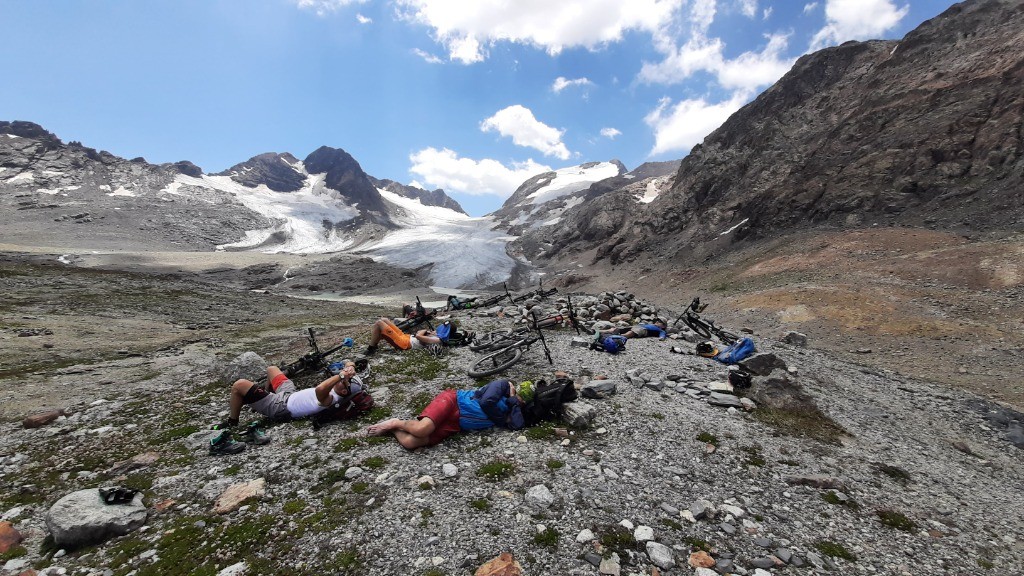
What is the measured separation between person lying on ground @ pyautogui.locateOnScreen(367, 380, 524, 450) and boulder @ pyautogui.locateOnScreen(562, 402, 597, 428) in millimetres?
1045

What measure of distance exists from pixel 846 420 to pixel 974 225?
34.0 metres

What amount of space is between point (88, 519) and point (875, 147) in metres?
64.9

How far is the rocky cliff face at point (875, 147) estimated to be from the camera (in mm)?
35406

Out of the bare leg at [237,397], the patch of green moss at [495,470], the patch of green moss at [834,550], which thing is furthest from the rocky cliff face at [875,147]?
the bare leg at [237,397]

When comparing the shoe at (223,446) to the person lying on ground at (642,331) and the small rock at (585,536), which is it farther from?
the person lying on ground at (642,331)

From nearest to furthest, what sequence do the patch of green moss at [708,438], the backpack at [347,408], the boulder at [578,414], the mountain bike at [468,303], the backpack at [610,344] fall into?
the patch of green moss at [708,438]
the boulder at [578,414]
the backpack at [347,408]
the backpack at [610,344]
the mountain bike at [468,303]

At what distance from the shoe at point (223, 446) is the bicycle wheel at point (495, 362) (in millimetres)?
6433

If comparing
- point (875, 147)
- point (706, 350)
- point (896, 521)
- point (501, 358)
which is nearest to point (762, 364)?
point (706, 350)

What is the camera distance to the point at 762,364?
12.6 metres

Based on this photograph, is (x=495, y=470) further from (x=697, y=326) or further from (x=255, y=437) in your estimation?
(x=697, y=326)

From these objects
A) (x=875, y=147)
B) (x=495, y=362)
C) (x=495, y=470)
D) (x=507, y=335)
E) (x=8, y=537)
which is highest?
(x=875, y=147)

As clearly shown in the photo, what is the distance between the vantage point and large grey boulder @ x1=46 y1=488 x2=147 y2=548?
533 centimetres

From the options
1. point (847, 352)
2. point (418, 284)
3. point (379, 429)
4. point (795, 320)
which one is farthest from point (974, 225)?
point (418, 284)

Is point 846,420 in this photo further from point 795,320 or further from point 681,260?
point 681,260
